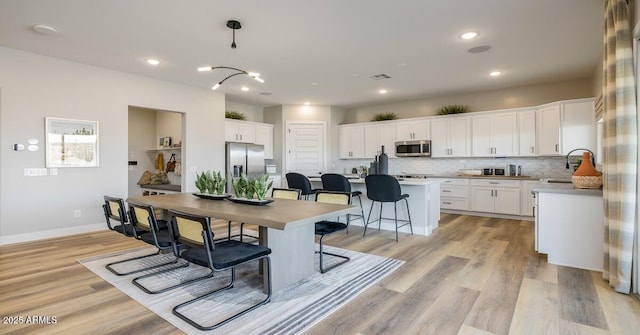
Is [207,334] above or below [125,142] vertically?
below

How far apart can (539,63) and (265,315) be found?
525cm

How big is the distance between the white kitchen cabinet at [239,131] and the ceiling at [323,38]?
1.37 m

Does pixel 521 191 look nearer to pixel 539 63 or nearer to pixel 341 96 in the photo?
pixel 539 63

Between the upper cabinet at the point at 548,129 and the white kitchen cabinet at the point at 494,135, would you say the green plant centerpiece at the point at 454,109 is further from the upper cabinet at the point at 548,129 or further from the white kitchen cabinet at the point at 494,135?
the upper cabinet at the point at 548,129

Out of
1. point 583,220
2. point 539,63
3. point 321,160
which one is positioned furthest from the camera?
point 321,160

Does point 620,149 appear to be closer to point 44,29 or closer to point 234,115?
point 44,29

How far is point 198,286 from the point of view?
279cm

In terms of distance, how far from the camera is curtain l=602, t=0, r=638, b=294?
249cm

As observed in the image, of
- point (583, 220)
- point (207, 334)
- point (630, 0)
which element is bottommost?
point (207, 334)

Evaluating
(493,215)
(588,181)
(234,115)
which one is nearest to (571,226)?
(588,181)

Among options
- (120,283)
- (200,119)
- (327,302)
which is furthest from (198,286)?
(200,119)

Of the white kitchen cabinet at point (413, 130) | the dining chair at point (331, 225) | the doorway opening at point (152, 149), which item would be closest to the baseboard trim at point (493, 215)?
the white kitchen cabinet at point (413, 130)

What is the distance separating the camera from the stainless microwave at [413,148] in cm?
716

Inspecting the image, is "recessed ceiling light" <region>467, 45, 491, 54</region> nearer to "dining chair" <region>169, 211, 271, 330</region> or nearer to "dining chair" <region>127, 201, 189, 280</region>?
"dining chair" <region>169, 211, 271, 330</region>
